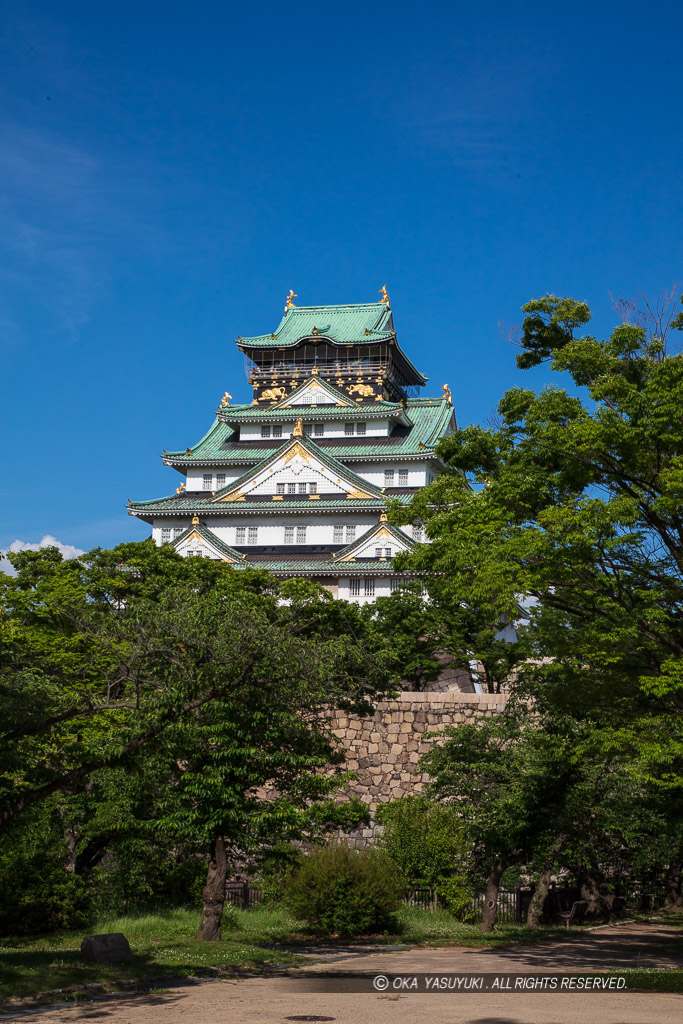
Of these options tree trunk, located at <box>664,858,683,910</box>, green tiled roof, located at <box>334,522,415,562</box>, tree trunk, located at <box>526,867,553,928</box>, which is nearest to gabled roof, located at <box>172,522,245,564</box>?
green tiled roof, located at <box>334,522,415,562</box>

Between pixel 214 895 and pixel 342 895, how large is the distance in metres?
4.07

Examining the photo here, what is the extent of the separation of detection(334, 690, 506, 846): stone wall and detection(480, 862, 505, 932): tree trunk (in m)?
7.64

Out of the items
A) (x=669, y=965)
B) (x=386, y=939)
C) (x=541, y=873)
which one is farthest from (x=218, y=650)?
(x=541, y=873)

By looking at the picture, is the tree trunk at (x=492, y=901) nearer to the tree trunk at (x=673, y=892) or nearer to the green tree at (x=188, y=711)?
the green tree at (x=188, y=711)

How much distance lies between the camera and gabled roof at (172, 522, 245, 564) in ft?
156

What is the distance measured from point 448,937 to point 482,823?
2512mm

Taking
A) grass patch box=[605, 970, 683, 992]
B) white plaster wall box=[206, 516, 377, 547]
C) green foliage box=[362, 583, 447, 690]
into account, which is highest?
white plaster wall box=[206, 516, 377, 547]

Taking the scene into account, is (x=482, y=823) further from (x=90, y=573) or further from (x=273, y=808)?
(x=90, y=573)

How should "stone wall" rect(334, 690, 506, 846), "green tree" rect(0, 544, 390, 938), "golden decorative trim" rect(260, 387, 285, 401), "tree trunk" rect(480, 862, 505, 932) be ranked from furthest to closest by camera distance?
"golden decorative trim" rect(260, 387, 285, 401)
"stone wall" rect(334, 690, 506, 846)
"tree trunk" rect(480, 862, 505, 932)
"green tree" rect(0, 544, 390, 938)

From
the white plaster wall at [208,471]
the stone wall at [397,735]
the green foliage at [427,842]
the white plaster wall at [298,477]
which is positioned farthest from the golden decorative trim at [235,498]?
the green foliage at [427,842]

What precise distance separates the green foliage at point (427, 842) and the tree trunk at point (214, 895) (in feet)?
25.7

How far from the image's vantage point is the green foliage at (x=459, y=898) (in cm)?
2397

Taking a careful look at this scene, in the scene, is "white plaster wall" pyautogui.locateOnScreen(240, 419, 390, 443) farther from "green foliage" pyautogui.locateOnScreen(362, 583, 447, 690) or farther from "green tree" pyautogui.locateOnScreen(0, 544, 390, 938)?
"green tree" pyautogui.locateOnScreen(0, 544, 390, 938)

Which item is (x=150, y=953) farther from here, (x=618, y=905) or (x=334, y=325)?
(x=334, y=325)
